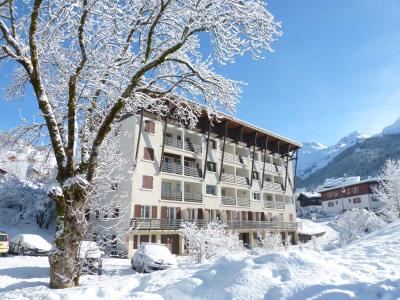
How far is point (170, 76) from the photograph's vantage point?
11.0 meters

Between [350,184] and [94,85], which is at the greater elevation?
[350,184]

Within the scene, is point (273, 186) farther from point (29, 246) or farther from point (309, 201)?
point (309, 201)

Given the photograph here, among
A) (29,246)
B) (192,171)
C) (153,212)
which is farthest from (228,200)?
(29,246)

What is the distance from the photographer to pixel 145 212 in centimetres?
3297

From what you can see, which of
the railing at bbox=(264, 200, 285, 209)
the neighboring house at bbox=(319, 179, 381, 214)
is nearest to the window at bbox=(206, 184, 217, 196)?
the railing at bbox=(264, 200, 285, 209)

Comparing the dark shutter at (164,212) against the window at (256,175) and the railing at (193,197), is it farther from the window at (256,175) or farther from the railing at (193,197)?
the window at (256,175)

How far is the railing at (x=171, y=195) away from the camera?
35.2 meters

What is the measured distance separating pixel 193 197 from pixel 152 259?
1929 cm

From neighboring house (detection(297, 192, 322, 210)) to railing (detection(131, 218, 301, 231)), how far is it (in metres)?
59.6

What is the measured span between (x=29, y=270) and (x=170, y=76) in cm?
1485

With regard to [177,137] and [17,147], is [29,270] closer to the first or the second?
[17,147]

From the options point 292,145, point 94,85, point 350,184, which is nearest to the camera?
point 94,85

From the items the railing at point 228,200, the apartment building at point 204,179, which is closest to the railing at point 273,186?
the apartment building at point 204,179

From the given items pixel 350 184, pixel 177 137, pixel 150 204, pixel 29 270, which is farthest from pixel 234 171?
pixel 350 184
